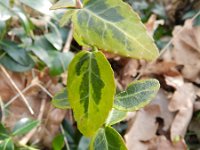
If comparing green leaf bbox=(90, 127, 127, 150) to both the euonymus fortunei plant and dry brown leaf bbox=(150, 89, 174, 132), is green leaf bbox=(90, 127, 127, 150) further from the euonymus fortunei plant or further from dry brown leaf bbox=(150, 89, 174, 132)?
dry brown leaf bbox=(150, 89, 174, 132)

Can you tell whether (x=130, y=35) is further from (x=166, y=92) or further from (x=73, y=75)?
(x=166, y=92)

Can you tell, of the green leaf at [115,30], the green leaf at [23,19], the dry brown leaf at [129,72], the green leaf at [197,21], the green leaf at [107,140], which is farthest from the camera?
the green leaf at [197,21]

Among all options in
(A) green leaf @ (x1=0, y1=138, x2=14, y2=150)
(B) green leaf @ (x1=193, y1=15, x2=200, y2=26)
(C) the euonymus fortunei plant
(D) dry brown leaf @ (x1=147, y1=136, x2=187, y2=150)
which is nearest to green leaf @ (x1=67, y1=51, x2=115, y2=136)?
(C) the euonymus fortunei plant

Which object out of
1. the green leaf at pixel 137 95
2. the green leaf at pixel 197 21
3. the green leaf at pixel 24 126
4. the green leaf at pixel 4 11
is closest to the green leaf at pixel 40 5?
the green leaf at pixel 4 11

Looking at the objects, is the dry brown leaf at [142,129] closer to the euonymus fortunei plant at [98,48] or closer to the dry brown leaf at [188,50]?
the dry brown leaf at [188,50]

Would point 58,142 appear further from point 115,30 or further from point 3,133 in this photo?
point 115,30
